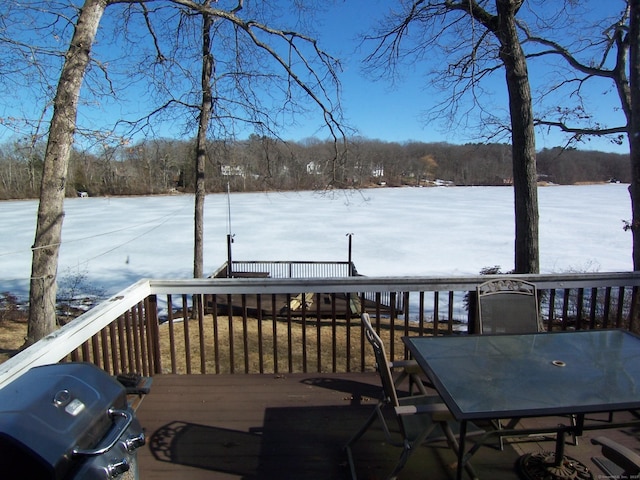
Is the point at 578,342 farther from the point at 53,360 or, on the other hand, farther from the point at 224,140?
the point at 224,140

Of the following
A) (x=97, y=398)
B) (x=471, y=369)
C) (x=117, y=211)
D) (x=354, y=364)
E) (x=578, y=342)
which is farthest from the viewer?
(x=117, y=211)

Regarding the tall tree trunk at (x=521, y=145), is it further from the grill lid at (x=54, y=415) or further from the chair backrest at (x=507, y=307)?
the grill lid at (x=54, y=415)

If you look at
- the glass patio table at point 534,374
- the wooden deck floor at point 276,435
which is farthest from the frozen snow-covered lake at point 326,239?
the glass patio table at point 534,374

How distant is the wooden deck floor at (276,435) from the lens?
206 centimetres

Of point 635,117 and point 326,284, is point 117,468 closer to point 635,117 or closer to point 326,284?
point 326,284

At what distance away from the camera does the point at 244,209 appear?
109 feet

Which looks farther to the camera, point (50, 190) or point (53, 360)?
point (50, 190)

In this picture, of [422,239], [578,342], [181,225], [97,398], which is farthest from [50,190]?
[181,225]

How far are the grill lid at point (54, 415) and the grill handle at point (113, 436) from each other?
0.05 feet

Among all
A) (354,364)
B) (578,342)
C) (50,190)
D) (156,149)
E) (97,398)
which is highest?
(156,149)

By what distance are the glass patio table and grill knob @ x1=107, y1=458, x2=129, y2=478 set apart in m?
1.08

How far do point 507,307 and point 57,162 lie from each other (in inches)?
173

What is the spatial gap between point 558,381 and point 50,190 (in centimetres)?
466

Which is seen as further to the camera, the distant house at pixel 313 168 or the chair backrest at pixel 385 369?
the distant house at pixel 313 168
